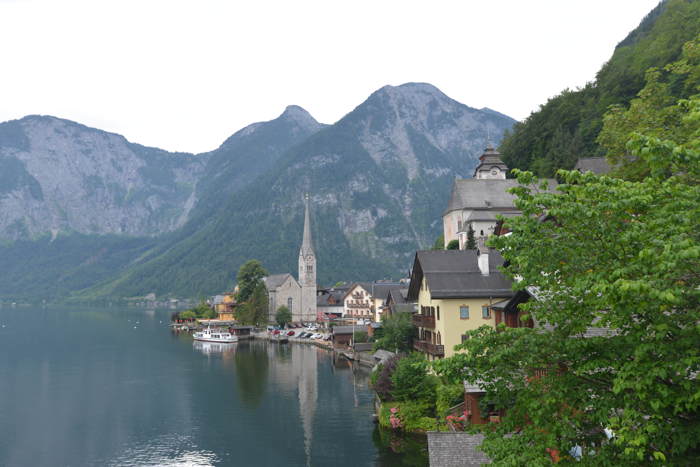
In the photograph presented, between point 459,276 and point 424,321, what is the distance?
260 inches

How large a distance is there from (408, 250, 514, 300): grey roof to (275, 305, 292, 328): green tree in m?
99.0

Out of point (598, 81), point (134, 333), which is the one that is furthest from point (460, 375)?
point (134, 333)

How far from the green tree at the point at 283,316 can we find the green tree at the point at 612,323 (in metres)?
134

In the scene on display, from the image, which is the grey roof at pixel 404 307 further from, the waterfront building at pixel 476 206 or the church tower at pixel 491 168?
the church tower at pixel 491 168

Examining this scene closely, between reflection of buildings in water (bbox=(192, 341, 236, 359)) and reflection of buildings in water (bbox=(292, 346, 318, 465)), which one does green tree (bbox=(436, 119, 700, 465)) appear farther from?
reflection of buildings in water (bbox=(192, 341, 236, 359))

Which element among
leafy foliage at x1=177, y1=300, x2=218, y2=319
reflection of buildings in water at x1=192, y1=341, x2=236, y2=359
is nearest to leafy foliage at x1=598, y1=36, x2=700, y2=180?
reflection of buildings in water at x1=192, y1=341, x2=236, y2=359

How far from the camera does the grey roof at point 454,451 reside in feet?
81.5

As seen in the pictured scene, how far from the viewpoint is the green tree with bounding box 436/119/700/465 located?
384 inches

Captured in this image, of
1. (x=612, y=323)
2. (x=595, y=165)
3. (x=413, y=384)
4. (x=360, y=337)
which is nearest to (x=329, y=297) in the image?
(x=360, y=337)

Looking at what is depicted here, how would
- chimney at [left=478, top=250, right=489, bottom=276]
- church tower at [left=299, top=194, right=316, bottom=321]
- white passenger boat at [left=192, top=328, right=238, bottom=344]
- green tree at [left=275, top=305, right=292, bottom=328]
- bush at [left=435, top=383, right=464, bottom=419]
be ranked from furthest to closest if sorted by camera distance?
church tower at [left=299, top=194, right=316, bottom=321] < green tree at [left=275, top=305, right=292, bottom=328] < white passenger boat at [left=192, top=328, right=238, bottom=344] < chimney at [left=478, top=250, right=489, bottom=276] < bush at [left=435, top=383, right=464, bottom=419]

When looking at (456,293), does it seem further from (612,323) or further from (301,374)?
(301,374)

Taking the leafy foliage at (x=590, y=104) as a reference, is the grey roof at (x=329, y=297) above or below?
below

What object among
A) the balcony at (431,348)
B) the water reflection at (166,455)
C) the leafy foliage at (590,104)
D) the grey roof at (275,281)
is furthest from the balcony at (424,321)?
the grey roof at (275,281)

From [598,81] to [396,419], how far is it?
90.0 meters
